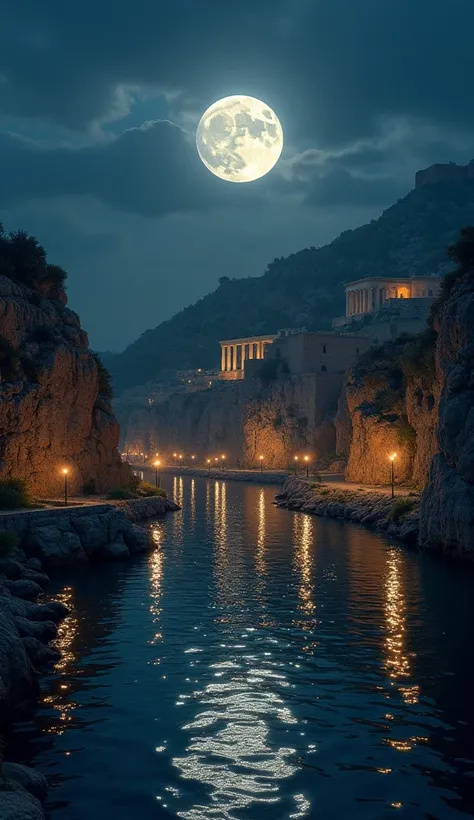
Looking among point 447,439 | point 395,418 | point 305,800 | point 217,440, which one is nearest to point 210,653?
point 305,800

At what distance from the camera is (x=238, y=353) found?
164 m

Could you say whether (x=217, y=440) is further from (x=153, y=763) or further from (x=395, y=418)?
(x=153, y=763)

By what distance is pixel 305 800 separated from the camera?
13734 mm

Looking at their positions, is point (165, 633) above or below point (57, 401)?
below

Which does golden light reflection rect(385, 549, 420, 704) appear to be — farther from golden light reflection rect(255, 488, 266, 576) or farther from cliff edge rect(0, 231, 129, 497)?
cliff edge rect(0, 231, 129, 497)

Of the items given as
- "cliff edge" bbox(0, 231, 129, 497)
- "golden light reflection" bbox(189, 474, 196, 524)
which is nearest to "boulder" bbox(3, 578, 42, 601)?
"cliff edge" bbox(0, 231, 129, 497)

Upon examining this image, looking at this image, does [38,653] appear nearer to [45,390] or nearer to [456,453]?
[456,453]

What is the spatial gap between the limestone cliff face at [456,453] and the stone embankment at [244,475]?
56894 millimetres

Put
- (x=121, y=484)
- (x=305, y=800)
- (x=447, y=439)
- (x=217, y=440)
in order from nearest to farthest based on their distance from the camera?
1. (x=305, y=800)
2. (x=447, y=439)
3. (x=121, y=484)
4. (x=217, y=440)

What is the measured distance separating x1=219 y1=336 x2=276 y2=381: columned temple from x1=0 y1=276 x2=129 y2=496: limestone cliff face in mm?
98060

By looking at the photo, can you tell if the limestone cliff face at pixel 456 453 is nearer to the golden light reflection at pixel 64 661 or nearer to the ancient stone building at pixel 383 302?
the golden light reflection at pixel 64 661

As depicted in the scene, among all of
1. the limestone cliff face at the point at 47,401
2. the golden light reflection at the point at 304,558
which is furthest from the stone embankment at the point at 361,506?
the limestone cliff face at the point at 47,401

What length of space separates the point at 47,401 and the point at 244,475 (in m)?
64.9

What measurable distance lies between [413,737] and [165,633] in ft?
31.2
